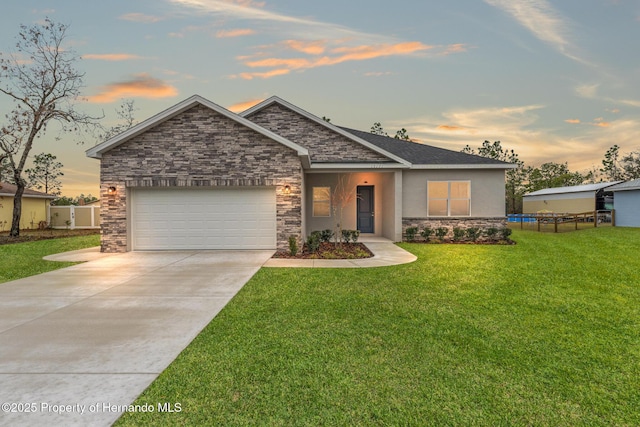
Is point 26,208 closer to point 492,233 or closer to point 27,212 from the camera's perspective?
point 27,212

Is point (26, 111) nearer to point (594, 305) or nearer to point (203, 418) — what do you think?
point (203, 418)

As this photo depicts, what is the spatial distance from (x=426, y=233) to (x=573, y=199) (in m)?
26.1

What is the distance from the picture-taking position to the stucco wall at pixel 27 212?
2084cm

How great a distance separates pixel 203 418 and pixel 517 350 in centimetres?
316

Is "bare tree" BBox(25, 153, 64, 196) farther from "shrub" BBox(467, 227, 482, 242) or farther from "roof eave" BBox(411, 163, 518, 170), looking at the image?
"shrub" BBox(467, 227, 482, 242)

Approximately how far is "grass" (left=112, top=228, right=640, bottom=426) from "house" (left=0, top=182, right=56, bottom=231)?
24.4m

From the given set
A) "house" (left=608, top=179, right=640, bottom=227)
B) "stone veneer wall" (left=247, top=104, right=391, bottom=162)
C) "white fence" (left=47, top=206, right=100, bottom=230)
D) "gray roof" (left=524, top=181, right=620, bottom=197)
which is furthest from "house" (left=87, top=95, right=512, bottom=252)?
"gray roof" (left=524, top=181, right=620, bottom=197)

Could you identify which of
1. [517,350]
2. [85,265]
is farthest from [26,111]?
[517,350]

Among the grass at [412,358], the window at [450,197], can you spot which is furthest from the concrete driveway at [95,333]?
the window at [450,197]

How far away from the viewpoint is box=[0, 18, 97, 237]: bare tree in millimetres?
17641

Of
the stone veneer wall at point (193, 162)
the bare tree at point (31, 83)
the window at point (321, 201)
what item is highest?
the bare tree at point (31, 83)

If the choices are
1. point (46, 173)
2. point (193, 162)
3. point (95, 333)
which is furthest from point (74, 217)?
point (95, 333)

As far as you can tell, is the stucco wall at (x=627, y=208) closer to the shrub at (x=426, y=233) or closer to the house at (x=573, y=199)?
the house at (x=573, y=199)

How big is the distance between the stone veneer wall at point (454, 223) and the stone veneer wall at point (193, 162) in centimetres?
581
